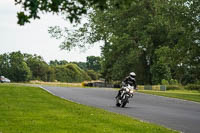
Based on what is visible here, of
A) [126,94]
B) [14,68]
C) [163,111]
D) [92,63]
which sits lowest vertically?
[163,111]

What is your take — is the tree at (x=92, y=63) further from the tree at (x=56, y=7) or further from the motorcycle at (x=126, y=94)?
the tree at (x=56, y=7)

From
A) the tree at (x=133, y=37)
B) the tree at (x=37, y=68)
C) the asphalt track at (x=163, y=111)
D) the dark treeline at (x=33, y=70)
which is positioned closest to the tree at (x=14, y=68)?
the dark treeline at (x=33, y=70)

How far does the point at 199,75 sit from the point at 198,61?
4.03m

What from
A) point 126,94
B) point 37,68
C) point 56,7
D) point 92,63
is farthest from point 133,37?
point 92,63

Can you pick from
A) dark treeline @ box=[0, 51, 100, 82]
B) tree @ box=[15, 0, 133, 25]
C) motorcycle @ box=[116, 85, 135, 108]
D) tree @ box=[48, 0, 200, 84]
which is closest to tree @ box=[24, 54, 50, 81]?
dark treeline @ box=[0, 51, 100, 82]

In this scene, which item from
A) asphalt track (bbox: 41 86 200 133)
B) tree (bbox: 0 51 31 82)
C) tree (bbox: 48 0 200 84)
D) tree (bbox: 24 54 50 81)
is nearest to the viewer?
asphalt track (bbox: 41 86 200 133)

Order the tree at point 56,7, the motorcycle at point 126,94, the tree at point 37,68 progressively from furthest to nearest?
the tree at point 37,68, the motorcycle at point 126,94, the tree at point 56,7

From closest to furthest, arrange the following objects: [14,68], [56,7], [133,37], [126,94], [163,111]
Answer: [56,7]
[163,111]
[126,94]
[133,37]
[14,68]

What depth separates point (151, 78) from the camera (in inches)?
2480

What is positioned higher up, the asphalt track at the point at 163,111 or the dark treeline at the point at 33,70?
the dark treeline at the point at 33,70

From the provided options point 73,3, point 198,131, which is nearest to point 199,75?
point 198,131

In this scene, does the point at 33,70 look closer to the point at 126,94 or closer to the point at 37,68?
the point at 37,68

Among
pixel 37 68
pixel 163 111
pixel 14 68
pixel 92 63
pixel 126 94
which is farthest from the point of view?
pixel 92 63

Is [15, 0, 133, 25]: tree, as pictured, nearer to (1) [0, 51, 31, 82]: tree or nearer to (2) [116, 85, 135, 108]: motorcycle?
(2) [116, 85, 135, 108]: motorcycle
